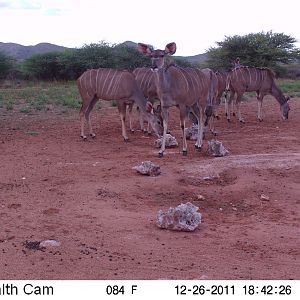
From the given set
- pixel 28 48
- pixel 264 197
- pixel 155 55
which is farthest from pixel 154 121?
pixel 28 48

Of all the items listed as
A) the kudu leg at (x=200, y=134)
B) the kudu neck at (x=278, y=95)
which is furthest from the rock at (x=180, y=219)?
the kudu neck at (x=278, y=95)

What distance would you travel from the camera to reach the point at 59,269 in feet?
17.6

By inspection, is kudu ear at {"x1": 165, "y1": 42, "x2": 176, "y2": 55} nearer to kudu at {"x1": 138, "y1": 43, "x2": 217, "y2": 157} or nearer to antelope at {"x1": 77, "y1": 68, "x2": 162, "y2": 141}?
kudu at {"x1": 138, "y1": 43, "x2": 217, "y2": 157}

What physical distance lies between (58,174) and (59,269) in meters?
3.91

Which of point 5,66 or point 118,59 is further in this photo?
point 5,66

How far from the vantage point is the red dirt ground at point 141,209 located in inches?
218

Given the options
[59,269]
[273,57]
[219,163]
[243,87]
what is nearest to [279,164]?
[219,163]

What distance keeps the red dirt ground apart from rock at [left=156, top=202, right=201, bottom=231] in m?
0.08

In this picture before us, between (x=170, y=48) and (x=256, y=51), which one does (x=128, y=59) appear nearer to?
(x=256, y=51)

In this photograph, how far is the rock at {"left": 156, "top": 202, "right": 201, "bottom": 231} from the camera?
21.7 feet

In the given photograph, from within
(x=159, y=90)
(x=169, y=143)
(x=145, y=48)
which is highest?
(x=145, y=48)

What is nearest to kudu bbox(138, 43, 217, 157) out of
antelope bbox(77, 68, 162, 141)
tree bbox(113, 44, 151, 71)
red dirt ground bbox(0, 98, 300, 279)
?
red dirt ground bbox(0, 98, 300, 279)

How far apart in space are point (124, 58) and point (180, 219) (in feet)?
96.8

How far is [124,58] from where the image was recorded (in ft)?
116
